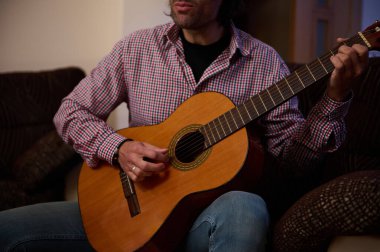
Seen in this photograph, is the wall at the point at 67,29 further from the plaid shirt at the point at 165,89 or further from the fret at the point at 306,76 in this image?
the fret at the point at 306,76

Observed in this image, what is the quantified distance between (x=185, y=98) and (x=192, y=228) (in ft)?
1.50

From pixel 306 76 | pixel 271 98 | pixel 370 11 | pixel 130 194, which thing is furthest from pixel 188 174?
pixel 370 11

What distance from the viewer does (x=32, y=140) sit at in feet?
8.11

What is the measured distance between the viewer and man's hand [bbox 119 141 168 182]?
4.42 feet

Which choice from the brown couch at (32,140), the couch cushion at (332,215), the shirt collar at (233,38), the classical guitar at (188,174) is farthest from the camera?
the brown couch at (32,140)

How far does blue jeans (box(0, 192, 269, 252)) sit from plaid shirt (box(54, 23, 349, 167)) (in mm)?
207

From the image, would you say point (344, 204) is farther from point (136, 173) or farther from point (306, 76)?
point (136, 173)

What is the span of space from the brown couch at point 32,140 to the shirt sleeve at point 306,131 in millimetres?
1048

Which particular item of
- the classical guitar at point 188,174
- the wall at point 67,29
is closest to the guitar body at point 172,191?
the classical guitar at point 188,174

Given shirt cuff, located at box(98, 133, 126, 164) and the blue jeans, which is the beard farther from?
the blue jeans

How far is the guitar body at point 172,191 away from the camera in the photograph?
1269 millimetres

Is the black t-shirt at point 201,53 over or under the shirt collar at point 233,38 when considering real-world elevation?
under

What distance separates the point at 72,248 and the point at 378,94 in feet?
3.44

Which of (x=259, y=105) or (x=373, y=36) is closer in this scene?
(x=373, y=36)
